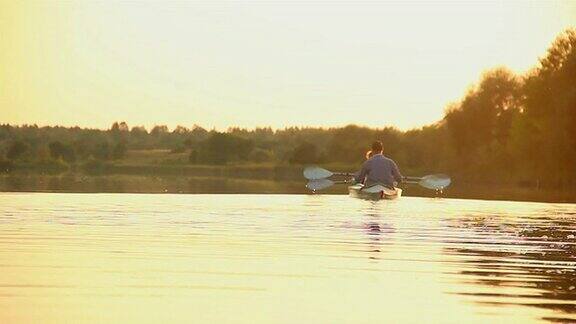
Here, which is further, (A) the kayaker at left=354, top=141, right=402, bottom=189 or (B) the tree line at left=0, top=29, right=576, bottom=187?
(B) the tree line at left=0, top=29, right=576, bottom=187

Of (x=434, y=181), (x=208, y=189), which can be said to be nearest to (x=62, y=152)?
(x=208, y=189)

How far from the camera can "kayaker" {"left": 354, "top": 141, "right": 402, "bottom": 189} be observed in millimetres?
32656

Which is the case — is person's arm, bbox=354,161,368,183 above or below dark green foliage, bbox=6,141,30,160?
below

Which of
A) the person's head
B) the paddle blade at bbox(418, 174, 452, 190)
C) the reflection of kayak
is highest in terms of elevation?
the person's head

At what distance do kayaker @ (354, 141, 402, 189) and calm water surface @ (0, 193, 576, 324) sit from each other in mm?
5083

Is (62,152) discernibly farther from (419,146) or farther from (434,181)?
(434,181)

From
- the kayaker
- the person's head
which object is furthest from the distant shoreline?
the person's head

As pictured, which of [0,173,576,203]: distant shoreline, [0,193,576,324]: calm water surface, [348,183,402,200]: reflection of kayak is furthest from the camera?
[0,173,576,203]: distant shoreline

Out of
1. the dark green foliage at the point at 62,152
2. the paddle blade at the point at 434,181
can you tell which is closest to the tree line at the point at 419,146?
the dark green foliage at the point at 62,152

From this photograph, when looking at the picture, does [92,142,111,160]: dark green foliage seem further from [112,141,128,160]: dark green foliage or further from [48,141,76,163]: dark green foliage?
[48,141,76,163]: dark green foliage

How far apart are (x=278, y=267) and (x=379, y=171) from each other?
18.5 metres

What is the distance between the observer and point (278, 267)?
14.6 metres

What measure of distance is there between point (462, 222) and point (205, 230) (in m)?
6.95

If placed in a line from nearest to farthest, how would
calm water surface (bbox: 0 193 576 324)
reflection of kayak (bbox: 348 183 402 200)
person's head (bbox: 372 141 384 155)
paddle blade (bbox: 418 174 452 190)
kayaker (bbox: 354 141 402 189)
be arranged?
1. calm water surface (bbox: 0 193 576 324)
2. kayaker (bbox: 354 141 402 189)
3. reflection of kayak (bbox: 348 183 402 200)
4. person's head (bbox: 372 141 384 155)
5. paddle blade (bbox: 418 174 452 190)
